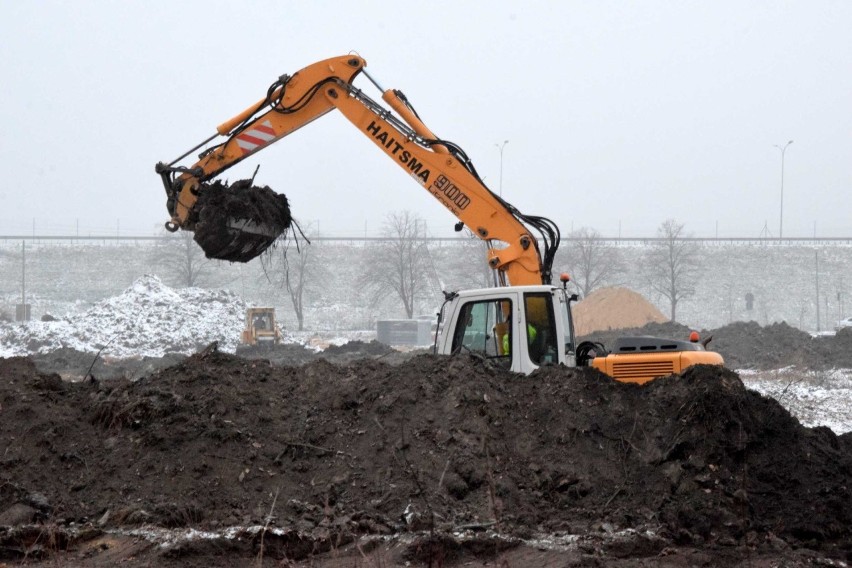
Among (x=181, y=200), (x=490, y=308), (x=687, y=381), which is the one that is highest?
(x=181, y=200)

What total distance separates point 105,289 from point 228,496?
199 feet

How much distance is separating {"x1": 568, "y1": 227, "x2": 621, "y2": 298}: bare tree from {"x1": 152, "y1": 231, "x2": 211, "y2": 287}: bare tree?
22.0 meters

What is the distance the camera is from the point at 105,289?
213 feet

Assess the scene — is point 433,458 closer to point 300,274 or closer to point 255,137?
point 255,137

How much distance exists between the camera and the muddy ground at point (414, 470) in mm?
7016

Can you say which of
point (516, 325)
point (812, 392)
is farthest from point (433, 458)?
point (812, 392)

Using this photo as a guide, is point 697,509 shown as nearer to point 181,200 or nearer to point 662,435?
point 662,435

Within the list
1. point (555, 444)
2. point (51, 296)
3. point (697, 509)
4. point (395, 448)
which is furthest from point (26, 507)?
point (51, 296)

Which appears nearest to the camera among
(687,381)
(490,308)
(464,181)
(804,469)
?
(804,469)

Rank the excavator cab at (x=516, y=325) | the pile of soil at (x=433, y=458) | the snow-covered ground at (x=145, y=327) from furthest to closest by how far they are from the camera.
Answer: the snow-covered ground at (x=145, y=327) < the excavator cab at (x=516, y=325) < the pile of soil at (x=433, y=458)

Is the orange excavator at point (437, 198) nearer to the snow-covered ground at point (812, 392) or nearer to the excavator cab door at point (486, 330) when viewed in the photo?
the excavator cab door at point (486, 330)

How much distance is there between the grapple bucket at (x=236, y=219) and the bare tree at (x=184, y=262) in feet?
143

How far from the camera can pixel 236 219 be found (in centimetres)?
1090

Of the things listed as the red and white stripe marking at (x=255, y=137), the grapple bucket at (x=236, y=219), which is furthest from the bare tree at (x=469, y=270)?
the grapple bucket at (x=236, y=219)
